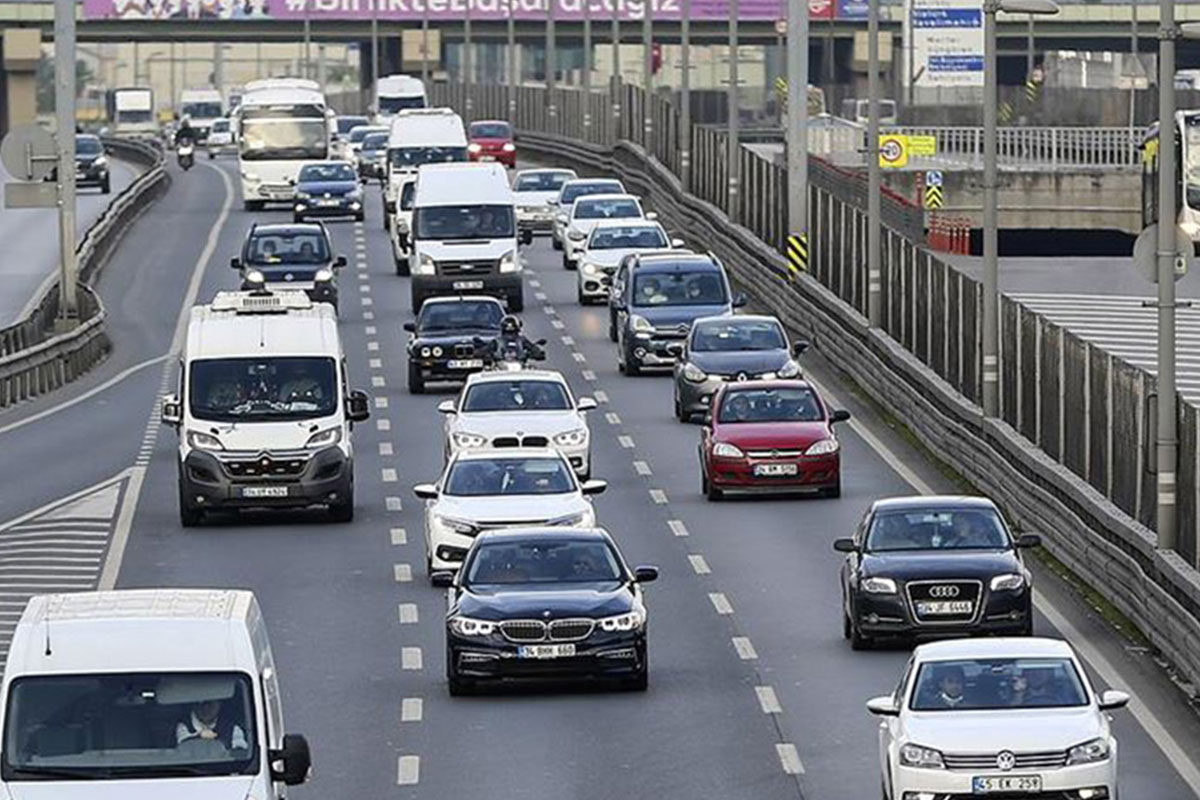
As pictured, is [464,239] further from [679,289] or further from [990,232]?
[990,232]

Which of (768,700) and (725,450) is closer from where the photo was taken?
(768,700)

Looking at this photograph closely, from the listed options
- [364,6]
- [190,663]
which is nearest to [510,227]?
[190,663]

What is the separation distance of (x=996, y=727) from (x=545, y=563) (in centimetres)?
778

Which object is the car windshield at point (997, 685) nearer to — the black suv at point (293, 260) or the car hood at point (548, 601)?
the car hood at point (548, 601)

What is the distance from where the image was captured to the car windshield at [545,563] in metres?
30.5

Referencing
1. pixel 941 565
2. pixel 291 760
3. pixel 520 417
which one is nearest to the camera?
pixel 291 760

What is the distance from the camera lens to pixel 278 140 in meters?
96.7

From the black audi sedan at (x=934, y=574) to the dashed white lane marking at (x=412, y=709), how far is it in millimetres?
4299

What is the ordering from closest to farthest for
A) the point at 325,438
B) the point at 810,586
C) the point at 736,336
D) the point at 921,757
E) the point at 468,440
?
the point at 921,757
the point at 810,586
the point at 325,438
the point at 468,440
the point at 736,336

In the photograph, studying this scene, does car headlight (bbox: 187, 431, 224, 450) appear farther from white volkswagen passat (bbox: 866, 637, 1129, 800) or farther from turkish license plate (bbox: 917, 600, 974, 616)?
white volkswagen passat (bbox: 866, 637, 1129, 800)

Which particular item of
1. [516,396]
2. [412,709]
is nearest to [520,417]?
[516,396]

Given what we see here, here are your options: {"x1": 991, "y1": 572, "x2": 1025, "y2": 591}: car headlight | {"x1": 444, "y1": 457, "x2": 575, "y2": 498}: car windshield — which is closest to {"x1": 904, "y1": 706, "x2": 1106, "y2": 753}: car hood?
{"x1": 991, "y1": 572, "x2": 1025, "y2": 591}: car headlight

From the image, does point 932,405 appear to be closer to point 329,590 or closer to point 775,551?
point 775,551

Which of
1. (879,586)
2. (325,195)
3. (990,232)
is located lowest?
(879,586)
